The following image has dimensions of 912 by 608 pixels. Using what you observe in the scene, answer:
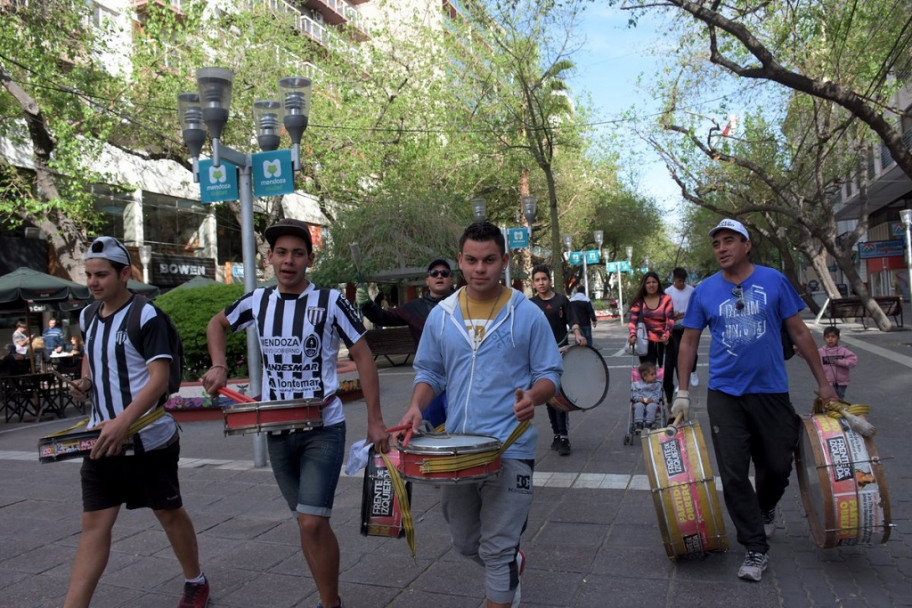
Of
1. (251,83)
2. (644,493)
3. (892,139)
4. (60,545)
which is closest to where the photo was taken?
(60,545)

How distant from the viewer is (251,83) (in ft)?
74.8

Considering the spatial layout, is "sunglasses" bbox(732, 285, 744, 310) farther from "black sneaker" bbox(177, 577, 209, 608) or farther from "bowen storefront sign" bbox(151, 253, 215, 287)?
"bowen storefront sign" bbox(151, 253, 215, 287)

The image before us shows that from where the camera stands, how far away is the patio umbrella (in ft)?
41.1

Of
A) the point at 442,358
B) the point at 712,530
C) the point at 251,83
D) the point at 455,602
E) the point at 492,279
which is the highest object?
the point at 251,83

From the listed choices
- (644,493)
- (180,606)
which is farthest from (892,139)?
(180,606)

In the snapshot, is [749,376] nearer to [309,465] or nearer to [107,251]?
[309,465]

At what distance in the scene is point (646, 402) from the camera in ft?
24.4

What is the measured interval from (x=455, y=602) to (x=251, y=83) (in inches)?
858

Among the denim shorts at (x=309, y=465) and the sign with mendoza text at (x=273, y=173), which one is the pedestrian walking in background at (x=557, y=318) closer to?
the sign with mendoza text at (x=273, y=173)

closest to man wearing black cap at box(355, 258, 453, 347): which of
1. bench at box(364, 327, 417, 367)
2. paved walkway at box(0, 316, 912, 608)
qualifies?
paved walkway at box(0, 316, 912, 608)

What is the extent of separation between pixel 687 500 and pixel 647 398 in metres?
3.70

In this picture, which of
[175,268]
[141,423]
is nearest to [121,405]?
[141,423]

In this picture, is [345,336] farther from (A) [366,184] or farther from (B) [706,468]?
(A) [366,184]

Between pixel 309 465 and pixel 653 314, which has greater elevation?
pixel 653 314
